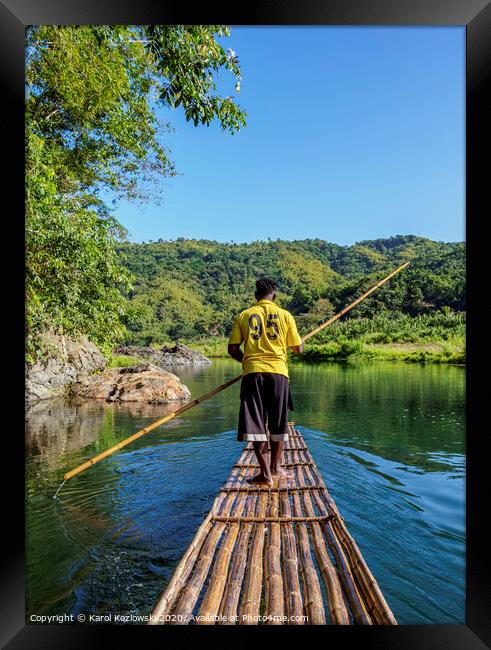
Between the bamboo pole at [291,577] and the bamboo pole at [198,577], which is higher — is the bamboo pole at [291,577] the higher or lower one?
the lower one

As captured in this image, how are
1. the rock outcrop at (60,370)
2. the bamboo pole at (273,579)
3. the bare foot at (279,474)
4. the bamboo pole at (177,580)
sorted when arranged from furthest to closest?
the rock outcrop at (60,370) → the bare foot at (279,474) → the bamboo pole at (273,579) → the bamboo pole at (177,580)

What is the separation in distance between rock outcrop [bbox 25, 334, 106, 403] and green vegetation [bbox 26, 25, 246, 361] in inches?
129

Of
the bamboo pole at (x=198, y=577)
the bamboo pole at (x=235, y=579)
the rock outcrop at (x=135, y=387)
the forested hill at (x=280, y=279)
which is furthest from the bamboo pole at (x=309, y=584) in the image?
the forested hill at (x=280, y=279)

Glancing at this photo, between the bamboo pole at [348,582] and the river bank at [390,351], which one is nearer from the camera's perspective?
the bamboo pole at [348,582]

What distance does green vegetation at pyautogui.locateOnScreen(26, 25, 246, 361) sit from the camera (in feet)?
11.2

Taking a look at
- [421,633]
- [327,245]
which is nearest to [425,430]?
[421,633]

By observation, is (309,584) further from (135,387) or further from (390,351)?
(390,351)

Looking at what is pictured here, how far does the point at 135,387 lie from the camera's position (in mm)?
9148

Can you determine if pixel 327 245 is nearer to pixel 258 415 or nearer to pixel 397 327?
pixel 397 327

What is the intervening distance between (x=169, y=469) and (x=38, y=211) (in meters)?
2.80

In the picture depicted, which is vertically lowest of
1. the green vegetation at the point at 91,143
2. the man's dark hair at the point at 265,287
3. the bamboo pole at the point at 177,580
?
the bamboo pole at the point at 177,580
